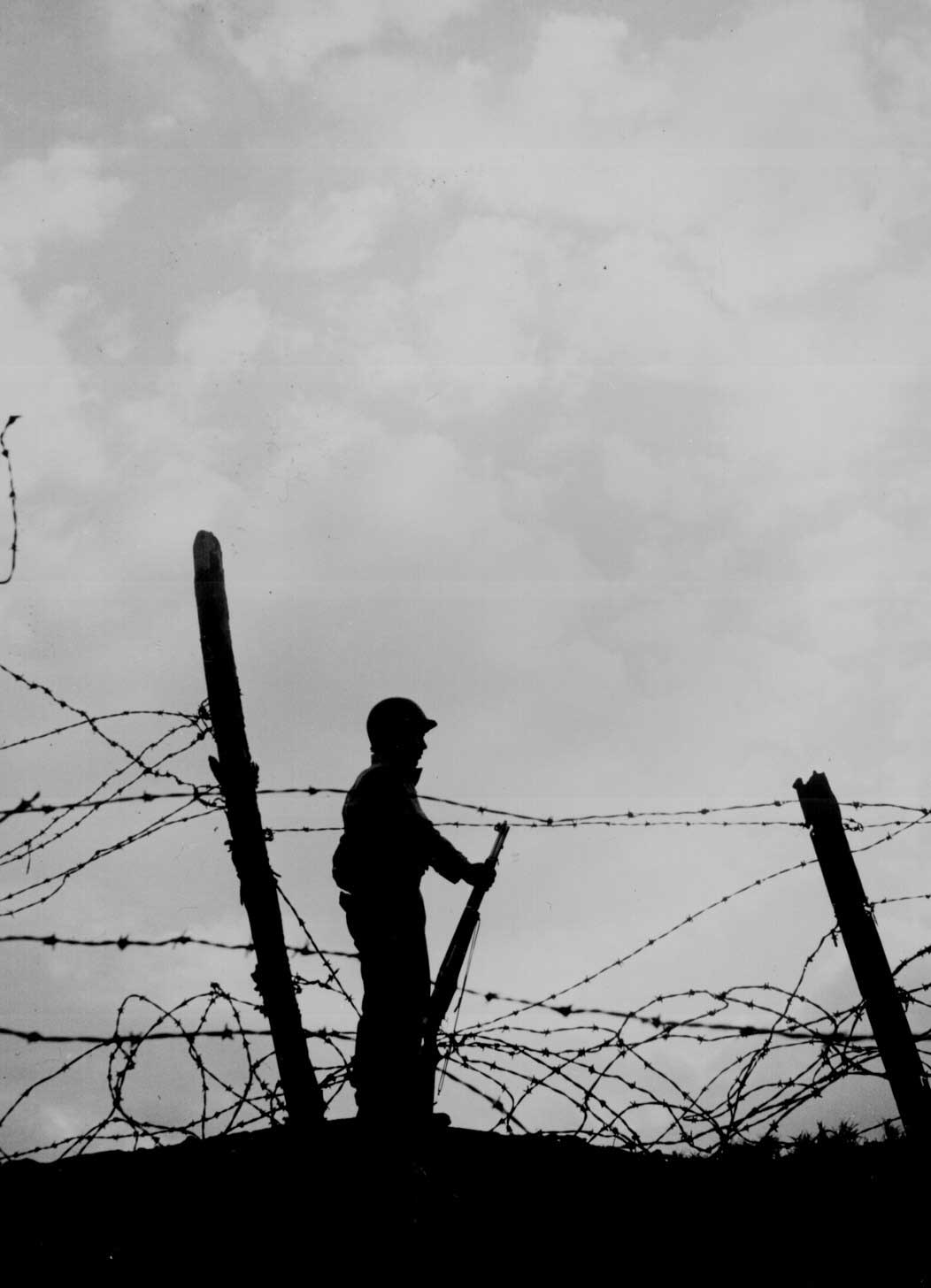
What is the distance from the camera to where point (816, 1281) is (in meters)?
3.33

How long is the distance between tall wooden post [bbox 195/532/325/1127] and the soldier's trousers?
0.73 metres

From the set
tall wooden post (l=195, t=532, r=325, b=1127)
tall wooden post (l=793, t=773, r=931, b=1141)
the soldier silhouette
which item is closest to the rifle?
the soldier silhouette

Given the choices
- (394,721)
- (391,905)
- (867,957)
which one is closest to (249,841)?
(391,905)

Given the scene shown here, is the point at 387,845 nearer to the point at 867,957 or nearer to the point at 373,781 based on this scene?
the point at 373,781

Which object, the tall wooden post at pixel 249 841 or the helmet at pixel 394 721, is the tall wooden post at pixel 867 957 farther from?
the tall wooden post at pixel 249 841

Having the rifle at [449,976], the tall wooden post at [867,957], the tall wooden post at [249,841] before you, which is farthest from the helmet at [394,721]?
the tall wooden post at [867,957]

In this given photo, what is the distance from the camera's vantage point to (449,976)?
427 centimetres

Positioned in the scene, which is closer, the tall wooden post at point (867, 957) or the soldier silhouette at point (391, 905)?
the tall wooden post at point (867, 957)

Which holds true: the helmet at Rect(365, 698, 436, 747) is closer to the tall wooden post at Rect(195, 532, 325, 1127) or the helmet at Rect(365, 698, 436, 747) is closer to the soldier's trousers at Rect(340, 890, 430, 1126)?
the soldier's trousers at Rect(340, 890, 430, 1126)

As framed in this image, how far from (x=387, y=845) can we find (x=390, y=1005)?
0.70 metres

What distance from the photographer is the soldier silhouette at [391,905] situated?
396 centimetres

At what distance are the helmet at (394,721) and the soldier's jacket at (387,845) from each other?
320mm

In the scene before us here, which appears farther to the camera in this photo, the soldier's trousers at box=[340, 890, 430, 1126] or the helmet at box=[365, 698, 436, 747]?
the helmet at box=[365, 698, 436, 747]

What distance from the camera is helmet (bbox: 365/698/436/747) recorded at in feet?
16.1
